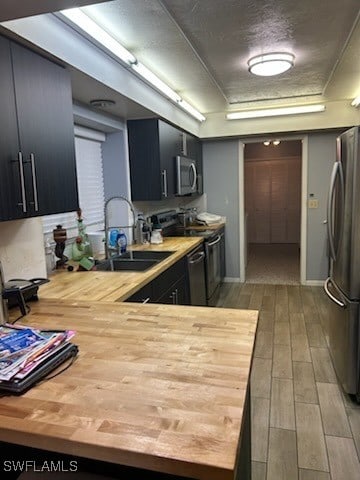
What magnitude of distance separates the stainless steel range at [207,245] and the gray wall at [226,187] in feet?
1.78

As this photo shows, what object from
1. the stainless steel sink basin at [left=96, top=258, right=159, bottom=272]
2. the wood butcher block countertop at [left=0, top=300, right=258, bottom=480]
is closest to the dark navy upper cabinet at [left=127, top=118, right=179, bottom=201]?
the stainless steel sink basin at [left=96, top=258, right=159, bottom=272]

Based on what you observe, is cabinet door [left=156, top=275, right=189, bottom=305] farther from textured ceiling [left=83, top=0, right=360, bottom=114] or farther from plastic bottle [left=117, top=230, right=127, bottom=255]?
textured ceiling [left=83, top=0, right=360, bottom=114]

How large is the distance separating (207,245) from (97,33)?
2455mm

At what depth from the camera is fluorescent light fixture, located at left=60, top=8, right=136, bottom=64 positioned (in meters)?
1.79

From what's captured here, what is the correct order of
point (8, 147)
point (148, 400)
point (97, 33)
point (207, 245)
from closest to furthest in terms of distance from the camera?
point (148, 400) → point (8, 147) → point (97, 33) → point (207, 245)

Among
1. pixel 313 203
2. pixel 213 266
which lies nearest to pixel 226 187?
pixel 313 203

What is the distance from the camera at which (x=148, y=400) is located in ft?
3.00

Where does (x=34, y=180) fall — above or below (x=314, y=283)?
above

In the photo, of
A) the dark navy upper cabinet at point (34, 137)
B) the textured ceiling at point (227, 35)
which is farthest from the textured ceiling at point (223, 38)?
the dark navy upper cabinet at point (34, 137)

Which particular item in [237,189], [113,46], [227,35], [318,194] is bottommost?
[318,194]

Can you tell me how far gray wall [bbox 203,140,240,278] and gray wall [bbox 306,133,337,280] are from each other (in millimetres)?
1018

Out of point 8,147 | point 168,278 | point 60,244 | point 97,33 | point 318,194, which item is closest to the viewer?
point 8,147

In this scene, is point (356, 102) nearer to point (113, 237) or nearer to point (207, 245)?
point (207, 245)

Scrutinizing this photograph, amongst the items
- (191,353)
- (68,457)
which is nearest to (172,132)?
(191,353)
